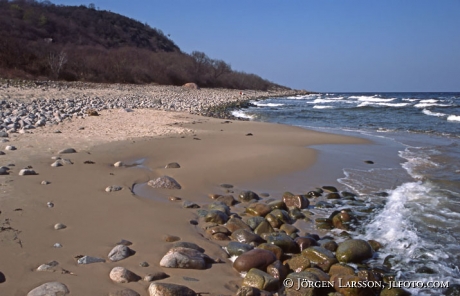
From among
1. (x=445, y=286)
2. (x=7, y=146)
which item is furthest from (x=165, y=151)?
(x=445, y=286)

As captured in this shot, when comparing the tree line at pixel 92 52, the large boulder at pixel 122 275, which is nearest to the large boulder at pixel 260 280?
the large boulder at pixel 122 275

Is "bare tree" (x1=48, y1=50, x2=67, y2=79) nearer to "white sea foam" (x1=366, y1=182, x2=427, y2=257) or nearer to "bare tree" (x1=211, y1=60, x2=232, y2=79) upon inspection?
"white sea foam" (x1=366, y1=182, x2=427, y2=257)

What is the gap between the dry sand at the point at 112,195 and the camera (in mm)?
3107

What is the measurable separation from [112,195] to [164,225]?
118 cm

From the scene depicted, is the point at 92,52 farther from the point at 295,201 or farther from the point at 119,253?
the point at 119,253

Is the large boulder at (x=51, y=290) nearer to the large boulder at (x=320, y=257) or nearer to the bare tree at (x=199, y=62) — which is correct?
the large boulder at (x=320, y=257)

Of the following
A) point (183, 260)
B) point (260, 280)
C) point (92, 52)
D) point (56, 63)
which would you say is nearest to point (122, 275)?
point (183, 260)

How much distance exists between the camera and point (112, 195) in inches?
201

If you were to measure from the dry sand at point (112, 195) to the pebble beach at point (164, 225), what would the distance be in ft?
0.05

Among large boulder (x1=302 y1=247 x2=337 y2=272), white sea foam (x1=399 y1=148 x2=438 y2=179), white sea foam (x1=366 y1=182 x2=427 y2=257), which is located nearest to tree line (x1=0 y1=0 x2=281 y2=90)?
white sea foam (x1=399 y1=148 x2=438 y2=179)

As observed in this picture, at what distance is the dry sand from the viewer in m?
3.11

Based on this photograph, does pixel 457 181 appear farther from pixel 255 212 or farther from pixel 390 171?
pixel 255 212

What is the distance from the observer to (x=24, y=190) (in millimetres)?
4844

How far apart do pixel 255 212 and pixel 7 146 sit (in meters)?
4.92
